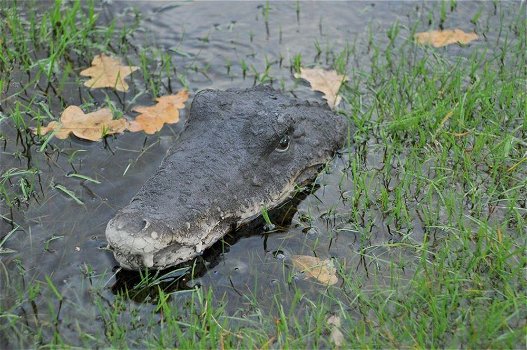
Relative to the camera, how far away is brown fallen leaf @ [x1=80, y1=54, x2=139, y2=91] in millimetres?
6582

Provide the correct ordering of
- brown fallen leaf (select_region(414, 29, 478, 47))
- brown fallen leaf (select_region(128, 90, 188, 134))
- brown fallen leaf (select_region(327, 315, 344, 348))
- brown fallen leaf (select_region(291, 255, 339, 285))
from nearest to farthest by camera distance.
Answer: brown fallen leaf (select_region(327, 315, 344, 348)) < brown fallen leaf (select_region(291, 255, 339, 285)) < brown fallen leaf (select_region(128, 90, 188, 134)) < brown fallen leaf (select_region(414, 29, 478, 47))

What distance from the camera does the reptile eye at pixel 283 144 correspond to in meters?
5.22

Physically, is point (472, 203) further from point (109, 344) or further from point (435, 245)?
point (109, 344)

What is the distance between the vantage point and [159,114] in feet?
20.4

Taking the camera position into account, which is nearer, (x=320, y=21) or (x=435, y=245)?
(x=435, y=245)

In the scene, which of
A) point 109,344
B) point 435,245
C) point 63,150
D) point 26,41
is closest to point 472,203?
point 435,245

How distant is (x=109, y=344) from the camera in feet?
13.4

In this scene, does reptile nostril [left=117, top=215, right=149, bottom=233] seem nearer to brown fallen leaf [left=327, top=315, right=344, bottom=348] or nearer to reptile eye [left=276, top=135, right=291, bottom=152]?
brown fallen leaf [left=327, top=315, right=344, bottom=348]

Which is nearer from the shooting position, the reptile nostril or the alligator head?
the reptile nostril

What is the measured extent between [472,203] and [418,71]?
1850mm

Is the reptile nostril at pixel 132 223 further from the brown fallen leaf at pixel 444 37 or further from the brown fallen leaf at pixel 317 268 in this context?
the brown fallen leaf at pixel 444 37

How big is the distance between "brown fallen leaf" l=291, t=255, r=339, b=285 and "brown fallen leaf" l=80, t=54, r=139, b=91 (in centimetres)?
275

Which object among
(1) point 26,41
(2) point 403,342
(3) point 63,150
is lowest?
(2) point 403,342

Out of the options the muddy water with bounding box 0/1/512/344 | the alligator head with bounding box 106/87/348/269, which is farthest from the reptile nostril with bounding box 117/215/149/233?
the muddy water with bounding box 0/1/512/344
